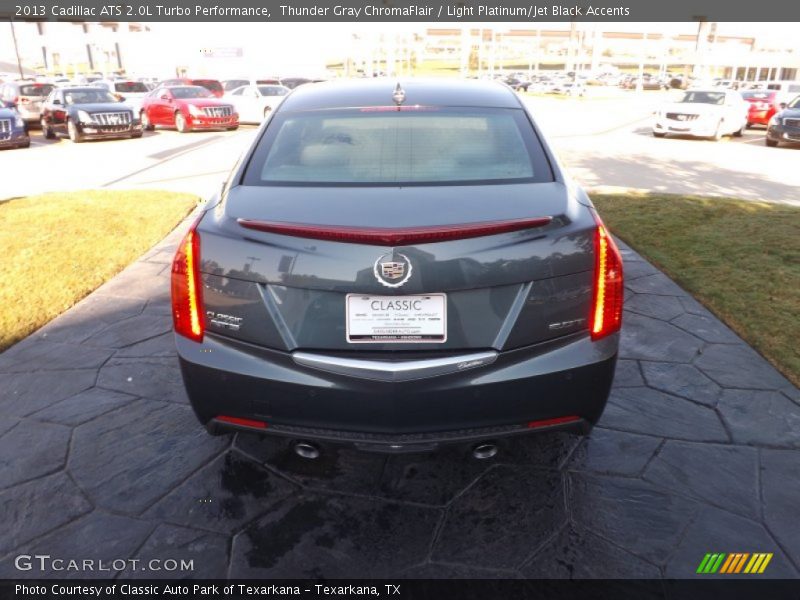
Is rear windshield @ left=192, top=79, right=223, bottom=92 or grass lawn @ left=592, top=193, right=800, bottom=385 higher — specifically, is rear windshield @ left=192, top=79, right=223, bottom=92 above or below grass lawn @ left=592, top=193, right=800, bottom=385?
above

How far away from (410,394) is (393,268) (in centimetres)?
49

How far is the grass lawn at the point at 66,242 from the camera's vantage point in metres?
5.27

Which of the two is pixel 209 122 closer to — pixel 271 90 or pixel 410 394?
pixel 271 90

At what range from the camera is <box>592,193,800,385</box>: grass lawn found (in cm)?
472

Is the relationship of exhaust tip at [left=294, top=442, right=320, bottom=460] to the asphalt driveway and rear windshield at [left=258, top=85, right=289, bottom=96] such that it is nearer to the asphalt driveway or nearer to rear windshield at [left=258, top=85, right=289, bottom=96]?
the asphalt driveway

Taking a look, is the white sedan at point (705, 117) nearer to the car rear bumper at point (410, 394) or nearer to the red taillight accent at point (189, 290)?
the car rear bumper at point (410, 394)

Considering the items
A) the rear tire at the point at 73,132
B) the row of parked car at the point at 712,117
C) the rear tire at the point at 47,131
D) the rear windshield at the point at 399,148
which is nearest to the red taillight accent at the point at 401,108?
the rear windshield at the point at 399,148

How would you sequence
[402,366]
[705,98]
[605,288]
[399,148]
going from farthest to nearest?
[705,98], [399,148], [605,288], [402,366]

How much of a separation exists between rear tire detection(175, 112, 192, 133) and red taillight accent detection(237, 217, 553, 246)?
822 inches

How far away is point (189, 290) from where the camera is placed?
96.9 inches

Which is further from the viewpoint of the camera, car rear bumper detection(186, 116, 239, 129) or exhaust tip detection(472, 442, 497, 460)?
car rear bumper detection(186, 116, 239, 129)

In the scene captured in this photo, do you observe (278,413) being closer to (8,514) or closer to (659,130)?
(8,514)

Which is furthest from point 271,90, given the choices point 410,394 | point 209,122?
point 410,394

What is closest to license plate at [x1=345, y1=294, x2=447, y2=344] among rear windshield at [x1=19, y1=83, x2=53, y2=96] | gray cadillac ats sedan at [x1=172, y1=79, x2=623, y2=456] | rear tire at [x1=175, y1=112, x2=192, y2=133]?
gray cadillac ats sedan at [x1=172, y1=79, x2=623, y2=456]
